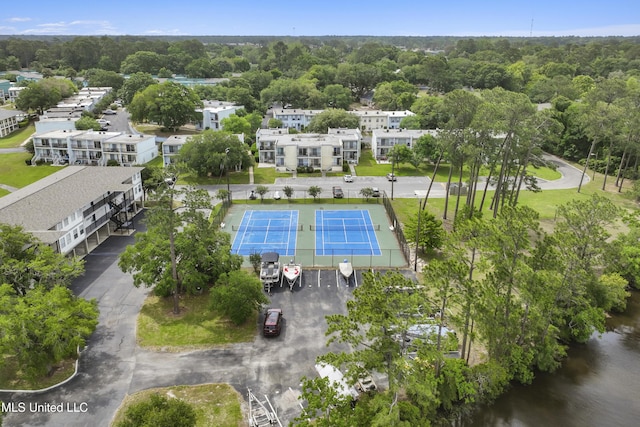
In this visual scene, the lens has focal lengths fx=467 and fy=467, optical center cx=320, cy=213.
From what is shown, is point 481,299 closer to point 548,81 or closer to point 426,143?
point 426,143

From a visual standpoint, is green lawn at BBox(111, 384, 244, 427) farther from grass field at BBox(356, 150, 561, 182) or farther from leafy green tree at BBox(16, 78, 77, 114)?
leafy green tree at BBox(16, 78, 77, 114)

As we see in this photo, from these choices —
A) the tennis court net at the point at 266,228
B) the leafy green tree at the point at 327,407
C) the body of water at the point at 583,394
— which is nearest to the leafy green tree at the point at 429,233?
the tennis court net at the point at 266,228

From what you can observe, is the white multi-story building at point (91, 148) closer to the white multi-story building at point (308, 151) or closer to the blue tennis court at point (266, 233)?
the white multi-story building at point (308, 151)

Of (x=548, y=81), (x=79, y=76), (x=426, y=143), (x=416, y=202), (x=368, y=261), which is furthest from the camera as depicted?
(x=79, y=76)

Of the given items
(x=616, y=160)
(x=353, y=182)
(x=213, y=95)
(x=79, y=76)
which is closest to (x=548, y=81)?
(x=616, y=160)

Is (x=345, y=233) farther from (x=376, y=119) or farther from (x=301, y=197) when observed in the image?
(x=376, y=119)

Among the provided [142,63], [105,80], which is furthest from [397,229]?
[142,63]
